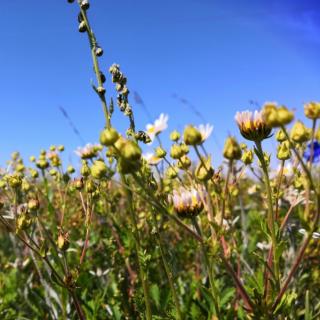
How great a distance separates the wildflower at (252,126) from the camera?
5.09ft

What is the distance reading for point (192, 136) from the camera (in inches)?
50.7

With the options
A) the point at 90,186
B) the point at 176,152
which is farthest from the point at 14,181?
the point at 176,152

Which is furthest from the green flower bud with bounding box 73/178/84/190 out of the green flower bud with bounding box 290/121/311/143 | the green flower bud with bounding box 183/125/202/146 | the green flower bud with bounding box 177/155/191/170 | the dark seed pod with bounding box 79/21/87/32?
the green flower bud with bounding box 290/121/311/143

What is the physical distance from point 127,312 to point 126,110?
4.36 feet

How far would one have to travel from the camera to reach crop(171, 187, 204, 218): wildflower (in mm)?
1560

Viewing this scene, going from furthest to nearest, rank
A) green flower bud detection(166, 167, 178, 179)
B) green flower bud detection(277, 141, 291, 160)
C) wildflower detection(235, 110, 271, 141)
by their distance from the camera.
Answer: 1. green flower bud detection(166, 167, 178, 179)
2. green flower bud detection(277, 141, 291, 160)
3. wildflower detection(235, 110, 271, 141)

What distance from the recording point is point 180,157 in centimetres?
185

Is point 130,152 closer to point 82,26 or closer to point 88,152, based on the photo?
point 82,26

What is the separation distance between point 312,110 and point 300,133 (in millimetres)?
100

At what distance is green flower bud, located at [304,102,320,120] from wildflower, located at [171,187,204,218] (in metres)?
0.49

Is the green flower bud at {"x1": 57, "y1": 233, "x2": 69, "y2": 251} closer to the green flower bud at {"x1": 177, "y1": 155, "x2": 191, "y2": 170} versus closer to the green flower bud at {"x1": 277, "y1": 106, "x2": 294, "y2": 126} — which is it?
the green flower bud at {"x1": 177, "y1": 155, "x2": 191, "y2": 170}

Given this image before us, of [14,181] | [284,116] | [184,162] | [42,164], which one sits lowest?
[284,116]

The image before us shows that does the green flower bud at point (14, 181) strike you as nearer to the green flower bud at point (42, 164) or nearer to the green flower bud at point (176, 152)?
the green flower bud at point (176, 152)

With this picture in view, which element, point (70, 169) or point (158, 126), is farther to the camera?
point (70, 169)
